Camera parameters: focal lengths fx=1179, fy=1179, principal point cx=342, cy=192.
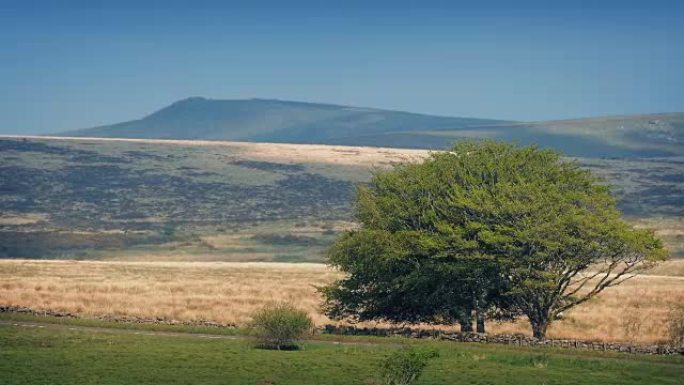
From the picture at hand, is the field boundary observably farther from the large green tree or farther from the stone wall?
the large green tree

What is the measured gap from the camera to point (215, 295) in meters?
73.2

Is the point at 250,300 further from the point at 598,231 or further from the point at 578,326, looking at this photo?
the point at 598,231

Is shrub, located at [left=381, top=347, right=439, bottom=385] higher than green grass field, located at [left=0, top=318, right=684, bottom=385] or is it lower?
higher

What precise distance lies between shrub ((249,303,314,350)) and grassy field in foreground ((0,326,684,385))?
30.6 inches

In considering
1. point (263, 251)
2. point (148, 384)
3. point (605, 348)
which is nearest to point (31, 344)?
point (148, 384)

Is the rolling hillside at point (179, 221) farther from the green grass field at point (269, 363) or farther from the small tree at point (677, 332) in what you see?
the green grass field at point (269, 363)

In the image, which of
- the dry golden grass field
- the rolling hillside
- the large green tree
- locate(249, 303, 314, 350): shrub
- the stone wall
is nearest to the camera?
locate(249, 303, 314, 350): shrub

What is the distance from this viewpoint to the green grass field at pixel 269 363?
38906 millimetres

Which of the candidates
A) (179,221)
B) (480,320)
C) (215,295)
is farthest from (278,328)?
(179,221)

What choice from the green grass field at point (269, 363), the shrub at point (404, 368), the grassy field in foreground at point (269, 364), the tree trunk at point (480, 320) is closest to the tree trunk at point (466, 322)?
the tree trunk at point (480, 320)

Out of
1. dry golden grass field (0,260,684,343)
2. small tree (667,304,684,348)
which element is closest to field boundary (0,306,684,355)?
small tree (667,304,684,348)

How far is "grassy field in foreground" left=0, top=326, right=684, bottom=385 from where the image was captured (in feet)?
128

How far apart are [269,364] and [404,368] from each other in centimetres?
610

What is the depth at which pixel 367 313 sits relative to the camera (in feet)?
184
